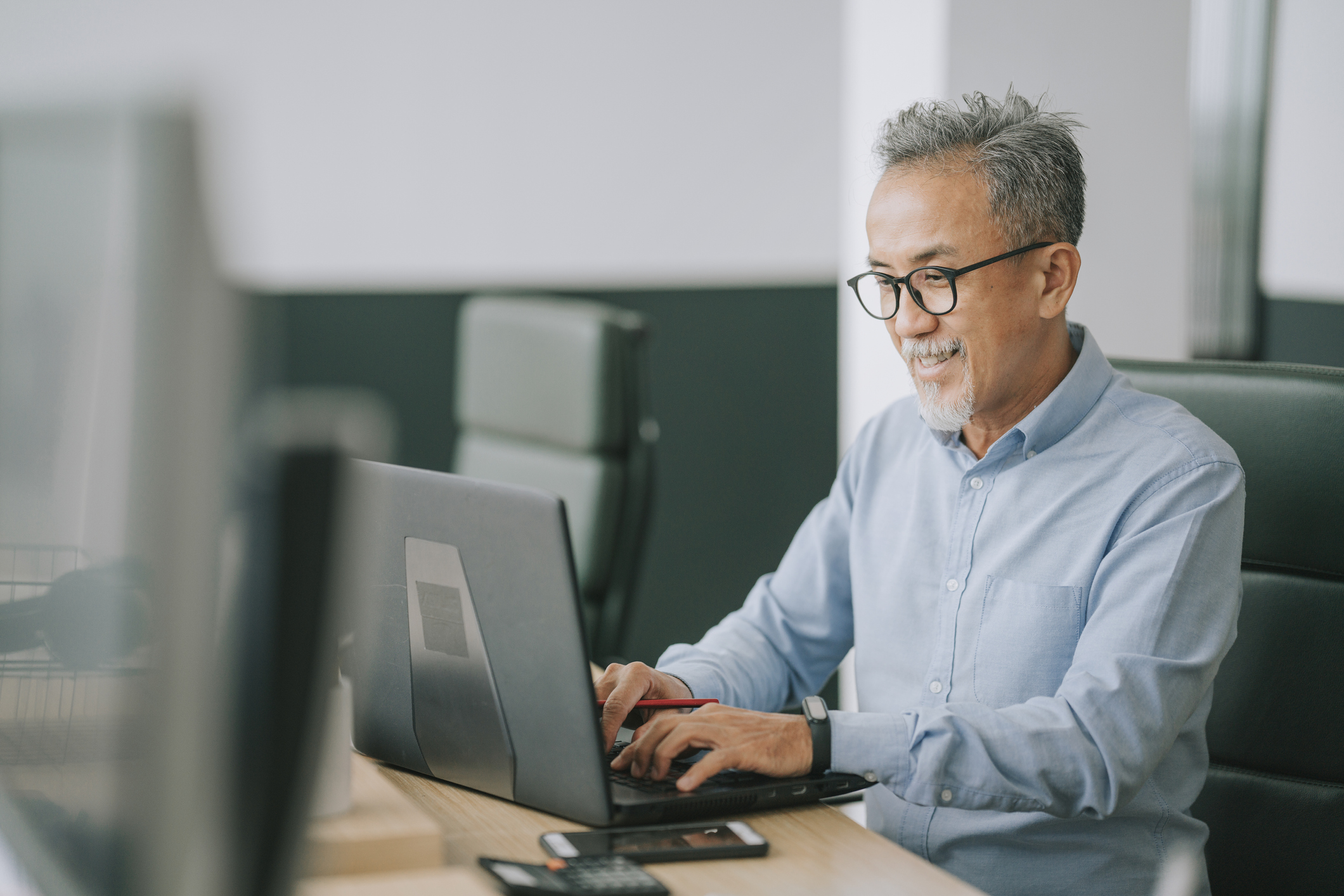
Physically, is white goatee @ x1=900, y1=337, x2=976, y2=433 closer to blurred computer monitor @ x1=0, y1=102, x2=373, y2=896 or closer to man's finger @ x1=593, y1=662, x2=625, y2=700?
man's finger @ x1=593, y1=662, x2=625, y2=700

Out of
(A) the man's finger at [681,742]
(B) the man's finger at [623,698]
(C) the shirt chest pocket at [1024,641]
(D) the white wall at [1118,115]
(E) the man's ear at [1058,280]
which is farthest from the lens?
(D) the white wall at [1118,115]

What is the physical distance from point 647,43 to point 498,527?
7.86 feet

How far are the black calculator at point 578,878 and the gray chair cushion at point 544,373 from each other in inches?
45.6

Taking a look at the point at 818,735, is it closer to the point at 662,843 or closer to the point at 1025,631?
the point at 662,843

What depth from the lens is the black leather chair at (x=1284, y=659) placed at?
134cm

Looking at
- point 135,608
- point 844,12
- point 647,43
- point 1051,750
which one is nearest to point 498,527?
point 1051,750

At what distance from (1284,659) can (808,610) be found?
563mm

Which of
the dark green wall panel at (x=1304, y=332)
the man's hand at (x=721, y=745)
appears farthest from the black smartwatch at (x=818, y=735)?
the dark green wall panel at (x=1304, y=332)

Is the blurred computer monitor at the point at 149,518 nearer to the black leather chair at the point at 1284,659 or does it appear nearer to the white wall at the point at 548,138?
the black leather chair at the point at 1284,659

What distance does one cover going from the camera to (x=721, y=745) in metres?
1.11

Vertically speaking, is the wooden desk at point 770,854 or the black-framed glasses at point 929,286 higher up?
the black-framed glasses at point 929,286

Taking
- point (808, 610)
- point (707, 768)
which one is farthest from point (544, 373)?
point (707, 768)

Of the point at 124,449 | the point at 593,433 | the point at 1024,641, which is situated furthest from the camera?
the point at 593,433

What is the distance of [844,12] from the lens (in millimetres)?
3336
